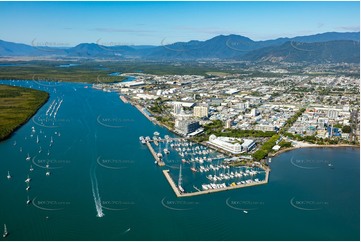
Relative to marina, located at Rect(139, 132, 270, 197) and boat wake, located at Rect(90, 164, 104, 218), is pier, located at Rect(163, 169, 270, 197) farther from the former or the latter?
boat wake, located at Rect(90, 164, 104, 218)

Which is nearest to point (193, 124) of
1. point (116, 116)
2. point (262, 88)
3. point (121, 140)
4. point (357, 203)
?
point (121, 140)

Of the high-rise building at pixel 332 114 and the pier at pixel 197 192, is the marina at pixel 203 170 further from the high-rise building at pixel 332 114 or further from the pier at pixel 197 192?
the high-rise building at pixel 332 114

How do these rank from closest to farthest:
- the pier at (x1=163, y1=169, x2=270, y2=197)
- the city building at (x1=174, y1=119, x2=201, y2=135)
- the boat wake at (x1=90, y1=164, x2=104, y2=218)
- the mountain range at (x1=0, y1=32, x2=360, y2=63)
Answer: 1. the boat wake at (x1=90, y1=164, x2=104, y2=218)
2. the pier at (x1=163, y1=169, x2=270, y2=197)
3. the city building at (x1=174, y1=119, x2=201, y2=135)
4. the mountain range at (x1=0, y1=32, x2=360, y2=63)

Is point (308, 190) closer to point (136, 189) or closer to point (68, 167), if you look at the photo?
point (136, 189)

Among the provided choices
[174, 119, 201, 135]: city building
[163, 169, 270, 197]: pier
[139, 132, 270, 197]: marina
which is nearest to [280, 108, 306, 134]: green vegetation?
[174, 119, 201, 135]: city building

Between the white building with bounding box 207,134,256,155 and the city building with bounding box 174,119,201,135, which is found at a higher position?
the city building with bounding box 174,119,201,135
